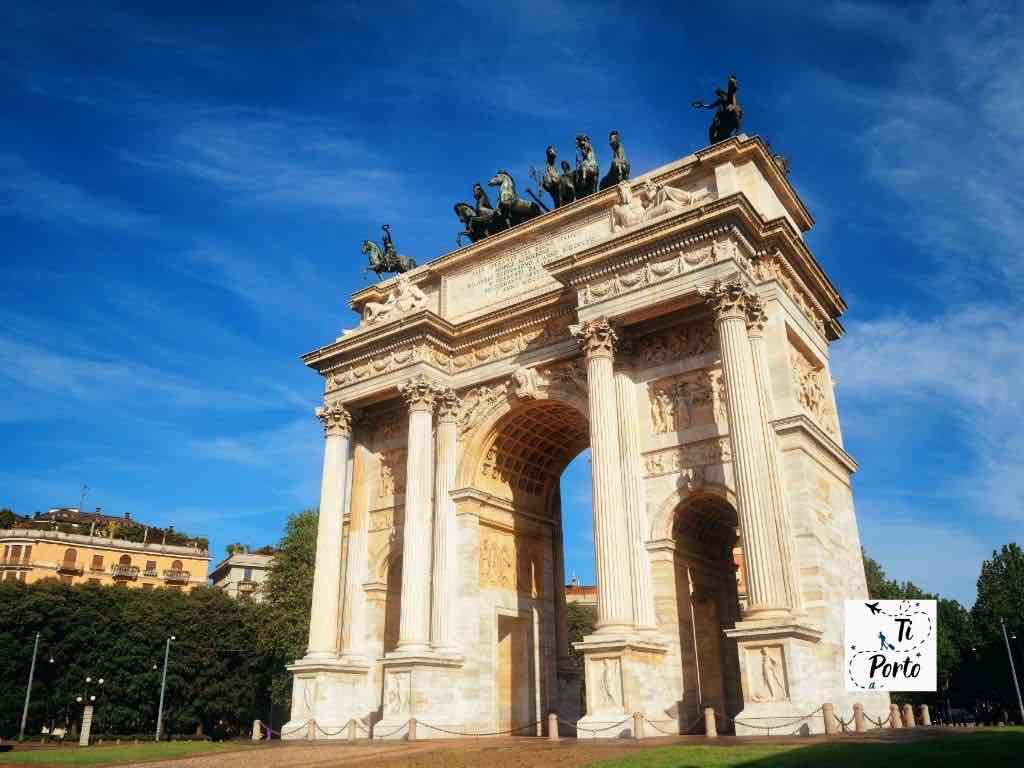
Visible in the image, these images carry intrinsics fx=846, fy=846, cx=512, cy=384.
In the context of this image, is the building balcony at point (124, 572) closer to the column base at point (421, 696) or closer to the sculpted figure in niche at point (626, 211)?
the column base at point (421, 696)

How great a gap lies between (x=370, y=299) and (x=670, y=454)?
1657 cm

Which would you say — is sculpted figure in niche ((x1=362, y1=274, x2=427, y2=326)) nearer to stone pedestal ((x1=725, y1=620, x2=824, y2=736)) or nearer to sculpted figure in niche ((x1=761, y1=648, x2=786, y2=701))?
stone pedestal ((x1=725, y1=620, x2=824, y2=736))

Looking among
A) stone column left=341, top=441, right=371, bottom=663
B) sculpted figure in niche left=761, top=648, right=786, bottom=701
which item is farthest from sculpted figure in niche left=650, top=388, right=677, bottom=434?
stone column left=341, top=441, right=371, bottom=663

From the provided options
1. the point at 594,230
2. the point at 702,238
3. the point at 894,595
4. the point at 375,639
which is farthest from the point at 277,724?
the point at 702,238

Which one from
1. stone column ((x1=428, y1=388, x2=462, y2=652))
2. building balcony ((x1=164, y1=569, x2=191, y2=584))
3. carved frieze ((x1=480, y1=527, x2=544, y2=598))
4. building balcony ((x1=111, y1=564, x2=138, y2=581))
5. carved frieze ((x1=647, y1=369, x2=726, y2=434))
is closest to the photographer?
carved frieze ((x1=647, y1=369, x2=726, y2=434))

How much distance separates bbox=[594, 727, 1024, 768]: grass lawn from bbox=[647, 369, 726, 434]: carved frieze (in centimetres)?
1091

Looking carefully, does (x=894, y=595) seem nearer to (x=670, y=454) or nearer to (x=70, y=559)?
(x=670, y=454)

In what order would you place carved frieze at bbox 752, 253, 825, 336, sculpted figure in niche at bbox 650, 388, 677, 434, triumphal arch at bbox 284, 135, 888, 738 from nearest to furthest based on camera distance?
triumphal arch at bbox 284, 135, 888, 738 → sculpted figure in niche at bbox 650, 388, 677, 434 → carved frieze at bbox 752, 253, 825, 336

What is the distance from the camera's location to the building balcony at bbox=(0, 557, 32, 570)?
259 feet

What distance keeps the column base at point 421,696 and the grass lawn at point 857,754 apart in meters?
11.1

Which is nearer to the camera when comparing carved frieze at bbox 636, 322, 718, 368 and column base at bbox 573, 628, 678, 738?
column base at bbox 573, 628, 678, 738

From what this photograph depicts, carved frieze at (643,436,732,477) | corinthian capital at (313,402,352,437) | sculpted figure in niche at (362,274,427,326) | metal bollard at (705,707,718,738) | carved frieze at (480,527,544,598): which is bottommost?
metal bollard at (705,707,718,738)

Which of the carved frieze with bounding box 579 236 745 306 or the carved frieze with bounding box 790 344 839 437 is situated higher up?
the carved frieze with bounding box 579 236 745 306

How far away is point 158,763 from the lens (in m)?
19.2
